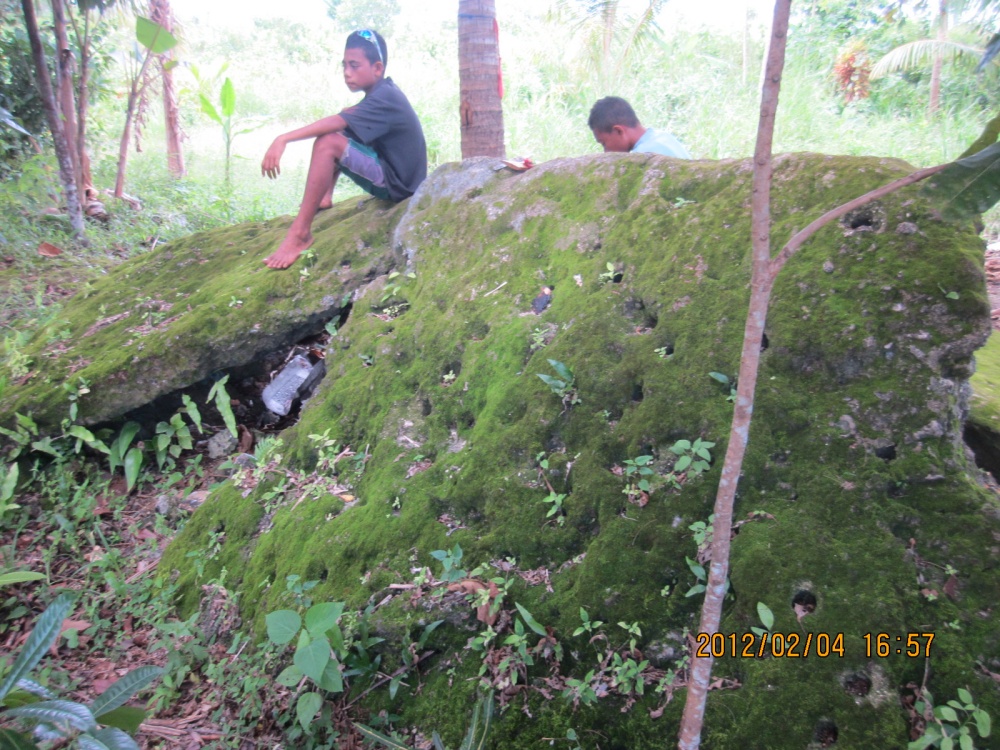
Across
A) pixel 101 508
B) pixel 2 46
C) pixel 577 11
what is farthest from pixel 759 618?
pixel 2 46

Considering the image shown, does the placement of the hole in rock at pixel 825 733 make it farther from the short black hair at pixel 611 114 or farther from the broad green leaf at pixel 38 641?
the short black hair at pixel 611 114

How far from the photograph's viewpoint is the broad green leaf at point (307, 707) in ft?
6.93

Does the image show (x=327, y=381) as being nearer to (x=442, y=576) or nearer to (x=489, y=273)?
(x=489, y=273)

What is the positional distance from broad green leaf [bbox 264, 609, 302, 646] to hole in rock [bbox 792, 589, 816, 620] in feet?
5.21

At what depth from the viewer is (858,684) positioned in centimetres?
179

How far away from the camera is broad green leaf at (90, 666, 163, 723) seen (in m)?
1.83

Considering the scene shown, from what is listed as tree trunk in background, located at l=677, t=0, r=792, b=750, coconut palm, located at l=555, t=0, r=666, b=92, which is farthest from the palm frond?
tree trunk in background, located at l=677, t=0, r=792, b=750

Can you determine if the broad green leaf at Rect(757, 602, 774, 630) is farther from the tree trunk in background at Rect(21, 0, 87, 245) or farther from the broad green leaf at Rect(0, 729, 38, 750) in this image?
the tree trunk in background at Rect(21, 0, 87, 245)

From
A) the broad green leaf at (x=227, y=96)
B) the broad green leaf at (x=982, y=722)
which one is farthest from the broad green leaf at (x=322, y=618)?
the broad green leaf at (x=227, y=96)

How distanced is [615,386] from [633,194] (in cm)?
126

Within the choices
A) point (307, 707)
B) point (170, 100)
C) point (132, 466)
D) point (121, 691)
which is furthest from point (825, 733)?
point (170, 100)

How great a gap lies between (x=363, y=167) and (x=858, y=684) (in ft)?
12.9

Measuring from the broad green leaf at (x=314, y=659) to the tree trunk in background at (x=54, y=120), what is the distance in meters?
5.72

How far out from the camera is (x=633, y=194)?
3.40 meters
